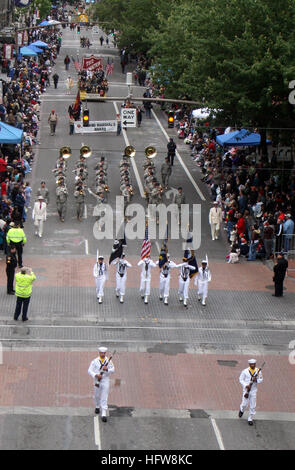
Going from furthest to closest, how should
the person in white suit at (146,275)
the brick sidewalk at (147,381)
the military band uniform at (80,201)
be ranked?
1. the military band uniform at (80,201)
2. the person in white suit at (146,275)
3. the brick sidewalk at (147,381)

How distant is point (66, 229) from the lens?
34.6 metres

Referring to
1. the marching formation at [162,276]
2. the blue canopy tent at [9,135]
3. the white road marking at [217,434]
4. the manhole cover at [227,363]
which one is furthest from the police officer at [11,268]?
the blue canopy tent at [9,135]

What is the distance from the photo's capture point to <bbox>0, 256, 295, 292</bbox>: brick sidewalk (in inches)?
1134

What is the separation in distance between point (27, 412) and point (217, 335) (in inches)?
276

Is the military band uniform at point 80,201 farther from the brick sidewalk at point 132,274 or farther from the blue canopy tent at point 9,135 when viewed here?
the blue canopy tent at point 9,135

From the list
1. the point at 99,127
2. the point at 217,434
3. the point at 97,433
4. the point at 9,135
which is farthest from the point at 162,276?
the point at 9,135

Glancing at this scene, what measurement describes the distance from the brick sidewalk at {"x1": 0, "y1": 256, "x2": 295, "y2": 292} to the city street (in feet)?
0.12

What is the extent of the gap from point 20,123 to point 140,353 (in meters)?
24.8

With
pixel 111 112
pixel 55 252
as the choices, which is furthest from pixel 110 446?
pixel 111 112

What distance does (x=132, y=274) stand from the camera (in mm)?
29984

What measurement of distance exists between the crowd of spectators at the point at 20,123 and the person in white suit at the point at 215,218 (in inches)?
273

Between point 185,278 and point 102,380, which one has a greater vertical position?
point 102,380

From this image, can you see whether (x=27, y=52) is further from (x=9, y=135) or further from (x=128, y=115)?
(x=9, y=135)

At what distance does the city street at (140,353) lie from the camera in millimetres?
18969
